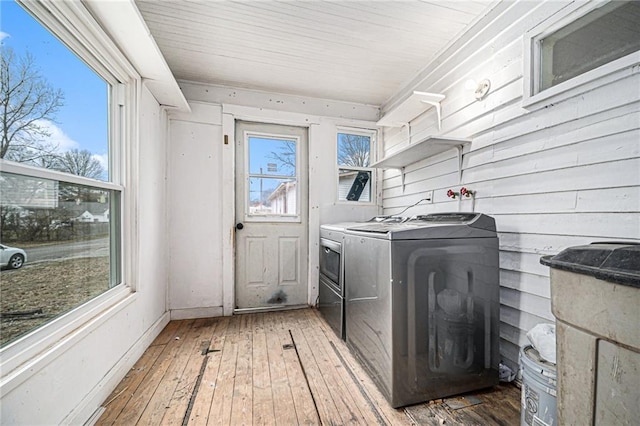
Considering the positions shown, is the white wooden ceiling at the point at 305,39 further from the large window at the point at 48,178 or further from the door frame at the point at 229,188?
the large window at the point at 48,178

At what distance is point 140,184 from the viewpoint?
1997 millimetres

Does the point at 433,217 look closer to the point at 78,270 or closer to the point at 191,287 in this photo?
the point at 78,270

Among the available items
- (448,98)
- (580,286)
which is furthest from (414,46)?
(580,286)

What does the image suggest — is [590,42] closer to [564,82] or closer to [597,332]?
[564,82]

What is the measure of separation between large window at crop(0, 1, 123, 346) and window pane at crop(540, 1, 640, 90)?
2587 millimetres

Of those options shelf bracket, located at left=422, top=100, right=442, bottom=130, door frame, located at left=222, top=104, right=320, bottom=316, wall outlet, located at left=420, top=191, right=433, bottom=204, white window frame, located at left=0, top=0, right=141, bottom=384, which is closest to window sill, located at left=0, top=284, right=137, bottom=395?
white window frame, located at left=0, top=0, right=141, bottom=384

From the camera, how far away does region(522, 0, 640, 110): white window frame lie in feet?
3.74

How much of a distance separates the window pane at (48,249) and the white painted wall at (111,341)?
159 millimetres

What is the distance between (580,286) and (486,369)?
1009mm

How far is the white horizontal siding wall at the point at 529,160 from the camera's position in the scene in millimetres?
1149

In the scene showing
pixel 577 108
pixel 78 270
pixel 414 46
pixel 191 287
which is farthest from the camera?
pixel 191 287

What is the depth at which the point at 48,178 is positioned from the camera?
1.19m

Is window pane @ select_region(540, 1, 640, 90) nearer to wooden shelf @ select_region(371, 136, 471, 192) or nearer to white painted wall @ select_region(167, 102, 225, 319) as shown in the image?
wooden shelf @ select_region(371, 136, 471, 192)

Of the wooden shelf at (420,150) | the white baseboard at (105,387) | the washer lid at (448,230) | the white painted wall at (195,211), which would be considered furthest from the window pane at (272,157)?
the white baseboard at (105,387)
